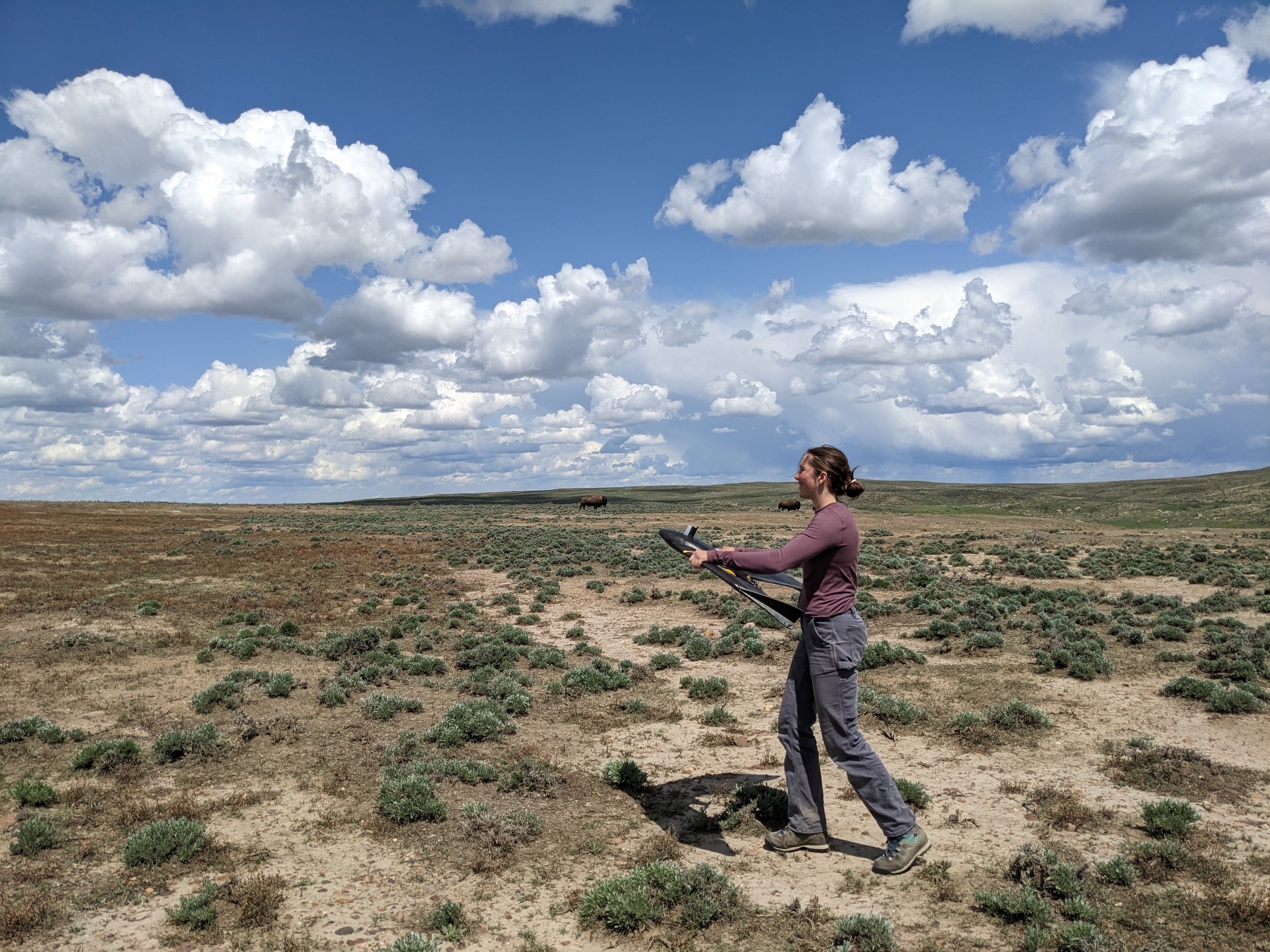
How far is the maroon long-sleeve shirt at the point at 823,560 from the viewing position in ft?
19.1

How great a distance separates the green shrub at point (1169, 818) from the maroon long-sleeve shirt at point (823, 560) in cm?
390

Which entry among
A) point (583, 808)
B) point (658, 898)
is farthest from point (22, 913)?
point (658, 898)

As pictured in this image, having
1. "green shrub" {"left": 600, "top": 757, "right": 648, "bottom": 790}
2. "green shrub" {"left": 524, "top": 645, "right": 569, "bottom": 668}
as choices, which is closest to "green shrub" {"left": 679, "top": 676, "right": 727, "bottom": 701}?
"green shrub" {"left": 524, "top": 645, "right": 569, "bottom": 668}

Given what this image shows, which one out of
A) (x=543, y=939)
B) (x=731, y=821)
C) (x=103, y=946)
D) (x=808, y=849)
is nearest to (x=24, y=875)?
(x=103, y=946)

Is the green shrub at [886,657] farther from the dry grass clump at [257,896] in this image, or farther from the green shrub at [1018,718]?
the dry grass clump at [257,896]

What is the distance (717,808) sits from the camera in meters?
7.86

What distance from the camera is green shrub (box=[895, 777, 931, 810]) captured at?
7.62 meters

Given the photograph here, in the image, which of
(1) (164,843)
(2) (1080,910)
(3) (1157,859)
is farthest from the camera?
(1) (164,843)

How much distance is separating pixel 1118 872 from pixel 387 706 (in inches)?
373

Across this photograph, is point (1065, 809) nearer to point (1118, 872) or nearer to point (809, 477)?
point (1118, 872)

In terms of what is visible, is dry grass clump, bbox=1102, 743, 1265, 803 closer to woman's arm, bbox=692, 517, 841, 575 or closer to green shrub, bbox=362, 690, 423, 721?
woman's arm, bbox=692, 517, 841, 575

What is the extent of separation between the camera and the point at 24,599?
21703 millimetres

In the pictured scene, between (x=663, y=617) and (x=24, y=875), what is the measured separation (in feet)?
51.7

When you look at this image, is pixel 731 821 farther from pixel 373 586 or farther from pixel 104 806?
pixel 373 586
